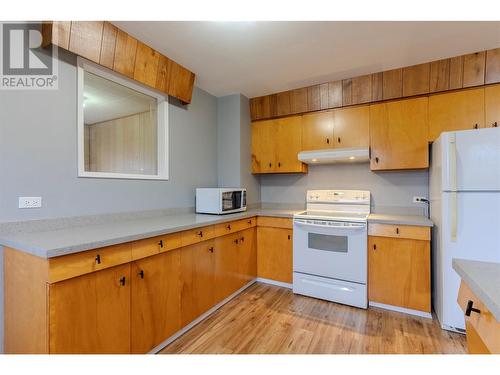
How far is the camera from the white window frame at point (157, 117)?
5.99 ft

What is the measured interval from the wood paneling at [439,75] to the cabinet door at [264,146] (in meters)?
1.75

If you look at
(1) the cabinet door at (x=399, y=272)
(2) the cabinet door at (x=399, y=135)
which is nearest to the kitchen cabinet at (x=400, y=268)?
(1) the cabinet door at (x=399, y=272)

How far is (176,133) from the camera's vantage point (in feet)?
8.80

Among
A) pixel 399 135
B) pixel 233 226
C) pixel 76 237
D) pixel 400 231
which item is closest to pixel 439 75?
pixel 399 135

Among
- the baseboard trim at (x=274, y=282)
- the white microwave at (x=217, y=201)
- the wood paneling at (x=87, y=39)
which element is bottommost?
the baseboard trim at (x=274, y=282)

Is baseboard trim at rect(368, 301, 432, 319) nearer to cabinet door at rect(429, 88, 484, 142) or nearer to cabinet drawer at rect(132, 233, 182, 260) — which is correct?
cabinet door at rect(429, 88, 484, 142)

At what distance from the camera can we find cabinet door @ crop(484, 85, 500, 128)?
2.19 m

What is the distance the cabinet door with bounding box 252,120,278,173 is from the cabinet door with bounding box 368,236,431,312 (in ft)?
5.20

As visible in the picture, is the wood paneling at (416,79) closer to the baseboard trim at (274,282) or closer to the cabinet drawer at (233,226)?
the cabinet drawer at (233,226)

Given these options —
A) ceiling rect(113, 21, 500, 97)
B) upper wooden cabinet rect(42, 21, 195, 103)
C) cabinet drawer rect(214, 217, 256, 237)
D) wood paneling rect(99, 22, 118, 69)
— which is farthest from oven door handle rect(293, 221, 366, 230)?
wood paneling rect(99, 22, 118, 69)

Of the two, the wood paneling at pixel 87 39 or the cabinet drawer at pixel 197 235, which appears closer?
the wood paneling at pixel 87 39

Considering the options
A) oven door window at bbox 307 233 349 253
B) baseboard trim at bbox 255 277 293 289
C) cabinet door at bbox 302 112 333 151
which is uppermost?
cabinet door at bbox 302 112 333 151
